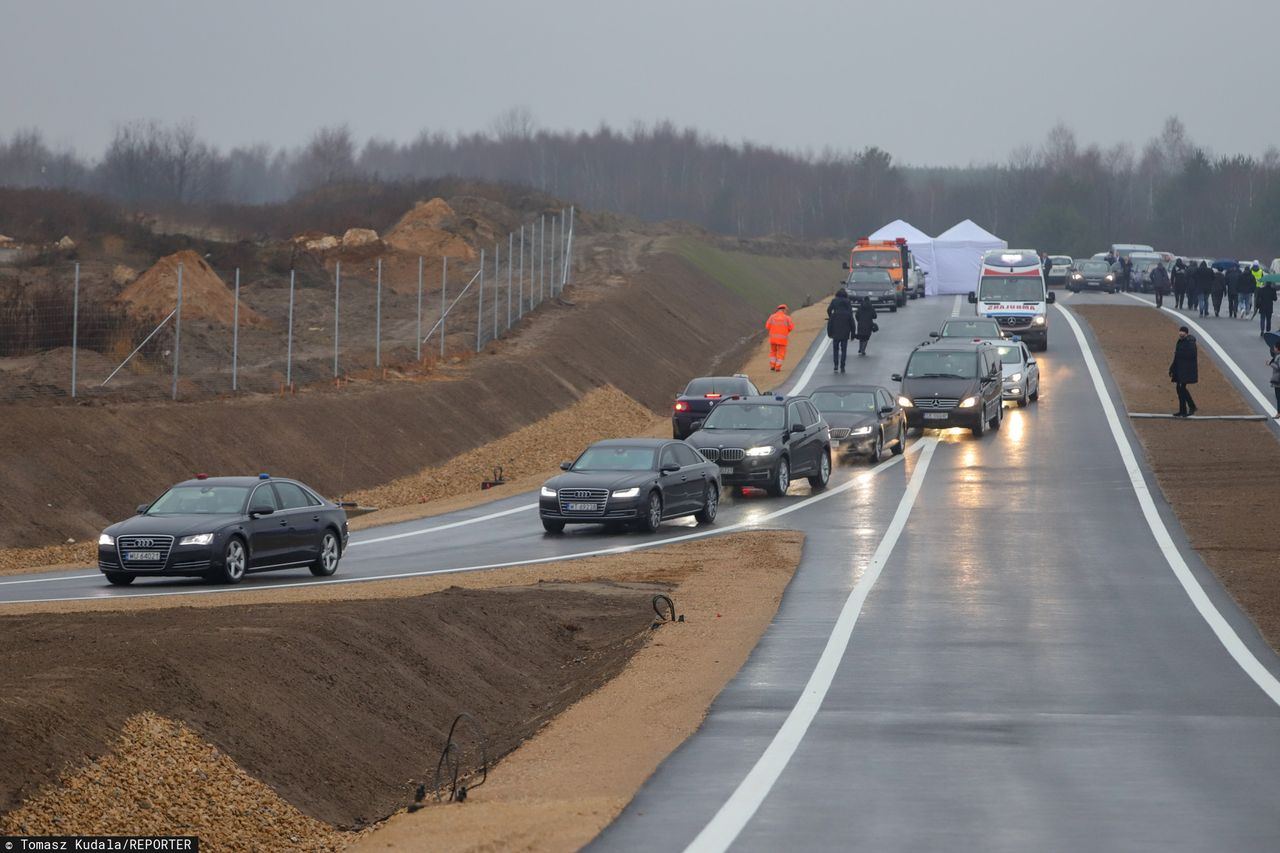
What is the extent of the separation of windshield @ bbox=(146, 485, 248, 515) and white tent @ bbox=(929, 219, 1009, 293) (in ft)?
194

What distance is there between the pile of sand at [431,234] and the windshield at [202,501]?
168ft

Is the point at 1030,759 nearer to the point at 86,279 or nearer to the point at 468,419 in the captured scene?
the point at 468,419

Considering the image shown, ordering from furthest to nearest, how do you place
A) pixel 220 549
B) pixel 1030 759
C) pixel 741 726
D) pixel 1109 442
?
pixel 1109 442
pixel 220 549
pixel 741 726
pixel 1030 759

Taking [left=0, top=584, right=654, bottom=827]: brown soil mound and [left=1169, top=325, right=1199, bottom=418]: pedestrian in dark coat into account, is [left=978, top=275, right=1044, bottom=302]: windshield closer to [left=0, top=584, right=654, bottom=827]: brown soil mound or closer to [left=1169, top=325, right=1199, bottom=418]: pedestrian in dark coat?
[left=1169, top=325, right=1199, bottom=418]: pedestrian in dark coat

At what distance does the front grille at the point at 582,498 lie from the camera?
25.9 metres

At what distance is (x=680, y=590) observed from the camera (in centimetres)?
2047

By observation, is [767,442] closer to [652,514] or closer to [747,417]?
[747,417]

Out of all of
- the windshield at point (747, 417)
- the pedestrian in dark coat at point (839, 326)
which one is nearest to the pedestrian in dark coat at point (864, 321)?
the pedestrian in dark coat at point (839, 326)

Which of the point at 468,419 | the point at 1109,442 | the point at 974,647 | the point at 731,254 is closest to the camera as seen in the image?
the point at 974,647

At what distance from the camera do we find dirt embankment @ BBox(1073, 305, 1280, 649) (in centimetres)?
2125

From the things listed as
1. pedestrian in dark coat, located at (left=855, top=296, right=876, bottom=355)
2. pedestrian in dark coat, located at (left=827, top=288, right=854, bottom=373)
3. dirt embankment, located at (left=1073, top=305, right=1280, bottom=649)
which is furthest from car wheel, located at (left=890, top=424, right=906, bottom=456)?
pedestrian in dark coat, located at (left=855, top=296, right=876, bottom=355)

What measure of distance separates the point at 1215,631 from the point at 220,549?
11.5m

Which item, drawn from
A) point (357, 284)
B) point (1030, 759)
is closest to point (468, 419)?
point (357, 284)

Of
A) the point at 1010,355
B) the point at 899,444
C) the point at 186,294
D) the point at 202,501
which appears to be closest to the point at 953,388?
the point at 899,444
